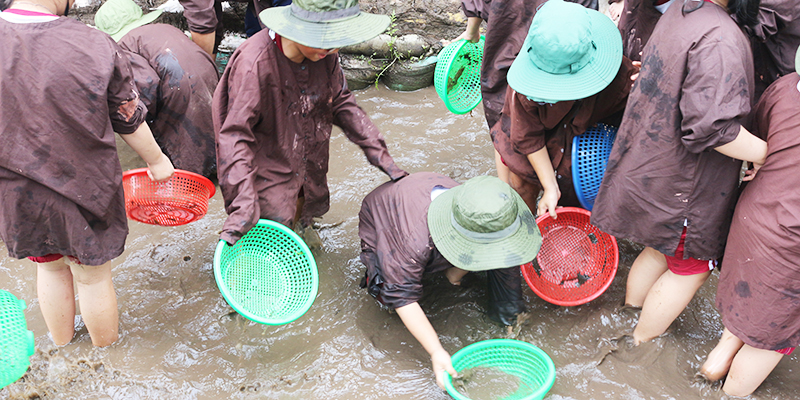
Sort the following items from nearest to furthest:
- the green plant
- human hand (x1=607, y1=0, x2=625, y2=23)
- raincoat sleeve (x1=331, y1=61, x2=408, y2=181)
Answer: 1. raincoat sleeve (x1=331, y1=61, x2=408, y2=181)
2. human hand (x1=607, y1=0, x2=625, y2=23)
3. the green plant

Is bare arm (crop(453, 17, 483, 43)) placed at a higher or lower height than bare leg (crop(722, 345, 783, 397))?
higher

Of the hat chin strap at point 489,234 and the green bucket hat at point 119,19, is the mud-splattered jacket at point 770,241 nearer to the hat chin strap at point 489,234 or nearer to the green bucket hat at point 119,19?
the hat chin strap at point 489,234

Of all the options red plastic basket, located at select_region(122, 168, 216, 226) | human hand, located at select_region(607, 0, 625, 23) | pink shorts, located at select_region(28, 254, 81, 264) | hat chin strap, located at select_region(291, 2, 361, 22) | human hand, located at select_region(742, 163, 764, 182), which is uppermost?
hat chin strap, located at select_region(291, 2, 361, 22)

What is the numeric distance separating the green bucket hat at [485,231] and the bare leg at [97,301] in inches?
58.9

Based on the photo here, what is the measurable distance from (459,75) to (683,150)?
192 centimetres

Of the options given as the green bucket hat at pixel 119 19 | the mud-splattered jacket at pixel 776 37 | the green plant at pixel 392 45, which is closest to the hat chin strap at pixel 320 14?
the mud-splattered jacket at pixel 776 37

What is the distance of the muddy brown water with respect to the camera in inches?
104

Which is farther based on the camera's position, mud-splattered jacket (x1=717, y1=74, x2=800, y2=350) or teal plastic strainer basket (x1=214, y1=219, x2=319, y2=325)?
teal plastic strainer basket (x1=214, y1=219, x2=319, y2=325)

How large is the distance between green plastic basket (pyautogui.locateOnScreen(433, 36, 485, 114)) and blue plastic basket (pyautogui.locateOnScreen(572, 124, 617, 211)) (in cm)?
105

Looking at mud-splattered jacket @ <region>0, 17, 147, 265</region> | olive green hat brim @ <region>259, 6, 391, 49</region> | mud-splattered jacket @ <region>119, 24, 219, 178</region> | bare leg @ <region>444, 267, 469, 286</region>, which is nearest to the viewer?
mud-splattered jacket @ <region>0, 17, 147, 265</region>

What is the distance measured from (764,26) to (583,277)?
1.39m

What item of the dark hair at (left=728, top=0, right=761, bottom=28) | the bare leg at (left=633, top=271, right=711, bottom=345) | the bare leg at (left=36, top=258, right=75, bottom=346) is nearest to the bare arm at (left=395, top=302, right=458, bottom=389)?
the bare leg at (left=633, top=271, right=711, bottom=345)

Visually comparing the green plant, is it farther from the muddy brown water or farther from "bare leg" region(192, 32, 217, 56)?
the muddy brown water

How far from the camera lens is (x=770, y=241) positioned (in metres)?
2.16
